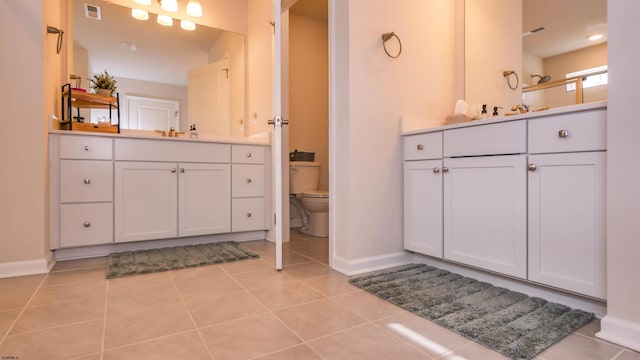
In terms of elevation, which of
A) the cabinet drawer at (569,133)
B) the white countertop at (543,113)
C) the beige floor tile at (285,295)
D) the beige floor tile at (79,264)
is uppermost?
the white countertop at (543,113)

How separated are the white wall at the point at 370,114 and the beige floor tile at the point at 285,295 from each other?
1.21 ft

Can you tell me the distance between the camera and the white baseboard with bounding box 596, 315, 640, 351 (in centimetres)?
113

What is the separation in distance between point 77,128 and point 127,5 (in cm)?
131

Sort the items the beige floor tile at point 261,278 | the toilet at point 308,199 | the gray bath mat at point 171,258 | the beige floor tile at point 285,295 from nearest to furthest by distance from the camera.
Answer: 1. the beige floor tile at point 285,295
2. the beige floor tile at point 261,278
3. the gray bath mat at point 171,258
4. the toilet at point 308,199

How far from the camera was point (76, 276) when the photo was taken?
1.95 metres

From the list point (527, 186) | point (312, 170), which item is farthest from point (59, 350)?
point (312, 170)

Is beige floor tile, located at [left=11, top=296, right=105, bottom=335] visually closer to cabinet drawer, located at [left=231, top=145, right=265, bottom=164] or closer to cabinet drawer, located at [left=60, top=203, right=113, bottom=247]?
cabinet drawer, located at [left=60, top=203, right=113, bottom=247]

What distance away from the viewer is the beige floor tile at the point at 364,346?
1089 mm

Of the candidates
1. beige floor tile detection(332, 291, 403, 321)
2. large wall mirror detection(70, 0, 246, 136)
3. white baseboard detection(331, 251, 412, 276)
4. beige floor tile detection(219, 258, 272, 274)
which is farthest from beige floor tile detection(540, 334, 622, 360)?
large wall mirror detection(70, 0, 246, 136)

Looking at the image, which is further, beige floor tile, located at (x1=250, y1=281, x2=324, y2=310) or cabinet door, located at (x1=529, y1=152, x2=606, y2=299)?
beige floor tile, located at (x1=250, y1=281, x2=324, y2=310)

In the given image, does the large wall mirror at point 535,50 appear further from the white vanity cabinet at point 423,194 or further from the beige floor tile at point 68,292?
the beige floor tile at point 68,292

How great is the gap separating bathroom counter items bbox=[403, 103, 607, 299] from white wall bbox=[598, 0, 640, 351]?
116mm

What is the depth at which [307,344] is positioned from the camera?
1.17 m

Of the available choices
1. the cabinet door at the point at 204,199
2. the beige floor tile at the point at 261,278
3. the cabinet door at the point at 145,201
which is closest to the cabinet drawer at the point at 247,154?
the cabinet door at the point at 204,199
